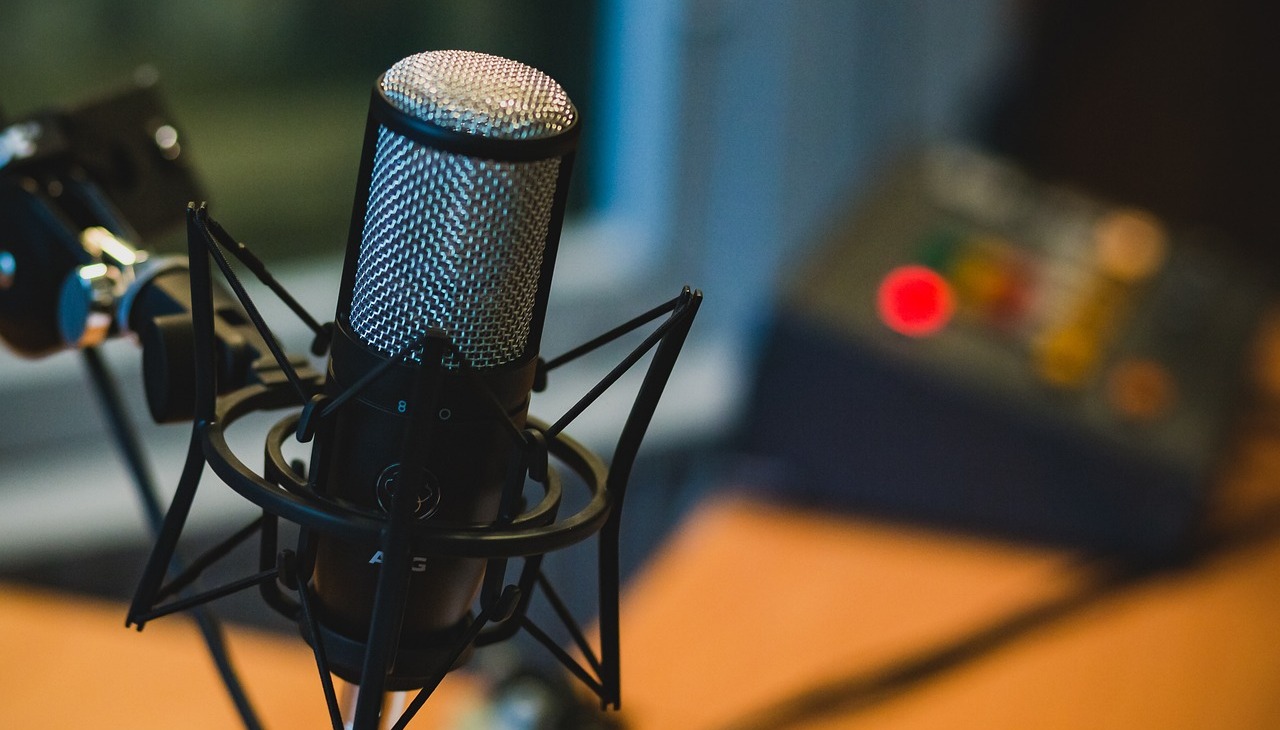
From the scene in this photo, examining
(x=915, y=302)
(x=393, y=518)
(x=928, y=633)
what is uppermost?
(x=393, y=518)

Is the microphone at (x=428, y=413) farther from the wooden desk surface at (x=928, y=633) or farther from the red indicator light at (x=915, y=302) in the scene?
the red indicator light at (x=915, y=302)

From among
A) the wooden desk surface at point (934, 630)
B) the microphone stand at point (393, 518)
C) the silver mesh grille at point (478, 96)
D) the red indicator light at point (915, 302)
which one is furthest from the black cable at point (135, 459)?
the red indicator light at point (915, 302)

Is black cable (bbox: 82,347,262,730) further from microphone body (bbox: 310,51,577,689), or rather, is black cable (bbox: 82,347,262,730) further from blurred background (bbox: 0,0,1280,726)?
blurred background (bbox: 0,0,1280,726)

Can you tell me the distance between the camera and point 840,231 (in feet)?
3.72

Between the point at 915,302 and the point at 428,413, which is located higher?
the point at 428,413

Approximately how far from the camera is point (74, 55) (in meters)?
1.55

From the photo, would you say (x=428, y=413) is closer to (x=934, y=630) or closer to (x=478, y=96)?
(x=478, y=96)

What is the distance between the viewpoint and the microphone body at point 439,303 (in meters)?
0.29

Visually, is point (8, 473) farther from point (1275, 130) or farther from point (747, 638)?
point (1275, 130)

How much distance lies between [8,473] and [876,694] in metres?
1.09

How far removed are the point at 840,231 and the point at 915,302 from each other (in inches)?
4.8

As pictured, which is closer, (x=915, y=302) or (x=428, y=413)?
(x=428, y=413)

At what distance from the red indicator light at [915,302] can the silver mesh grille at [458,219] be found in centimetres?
73

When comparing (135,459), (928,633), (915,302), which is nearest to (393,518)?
(135,459)
